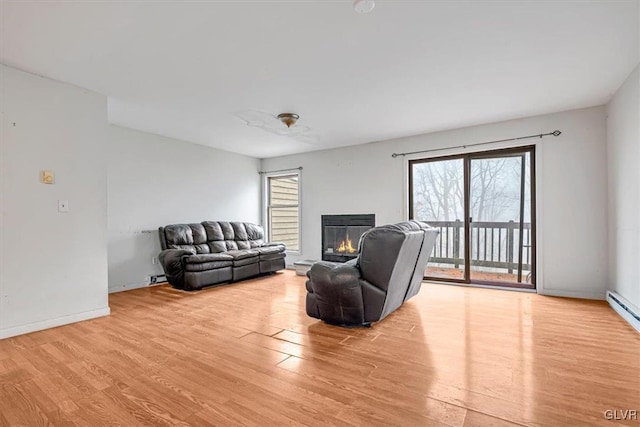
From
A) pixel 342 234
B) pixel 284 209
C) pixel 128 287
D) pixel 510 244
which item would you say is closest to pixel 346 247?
pixel 342 234

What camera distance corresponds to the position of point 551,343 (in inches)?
104

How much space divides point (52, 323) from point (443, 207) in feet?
17.7

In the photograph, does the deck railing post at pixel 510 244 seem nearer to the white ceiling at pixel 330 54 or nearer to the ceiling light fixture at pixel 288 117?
the white ceiling at pixel 330 54

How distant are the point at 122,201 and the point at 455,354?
4.96 meters

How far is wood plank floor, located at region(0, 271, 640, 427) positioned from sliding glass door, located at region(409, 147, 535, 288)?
1.35m

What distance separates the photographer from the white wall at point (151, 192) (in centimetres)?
479

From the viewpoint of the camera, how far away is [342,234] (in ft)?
20.6

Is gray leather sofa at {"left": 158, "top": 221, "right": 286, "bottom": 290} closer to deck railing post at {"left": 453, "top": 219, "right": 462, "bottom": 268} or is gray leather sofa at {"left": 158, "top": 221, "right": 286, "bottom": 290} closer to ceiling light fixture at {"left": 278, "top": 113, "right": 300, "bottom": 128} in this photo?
ceiling light fixture at {"left": 278, "top": 113, "right": 300, "bottom": 128}

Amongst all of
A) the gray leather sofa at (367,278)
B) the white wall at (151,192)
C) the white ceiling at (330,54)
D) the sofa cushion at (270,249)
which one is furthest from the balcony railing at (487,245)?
the white wall at (151,192)

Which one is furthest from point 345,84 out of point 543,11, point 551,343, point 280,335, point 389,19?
point 551,343

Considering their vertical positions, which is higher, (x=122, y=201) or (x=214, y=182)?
(x=214, y=182)

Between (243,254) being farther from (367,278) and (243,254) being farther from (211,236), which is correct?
(367,278)

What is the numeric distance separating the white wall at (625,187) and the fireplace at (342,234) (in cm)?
330

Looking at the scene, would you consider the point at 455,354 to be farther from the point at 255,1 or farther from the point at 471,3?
the point at 255,1
